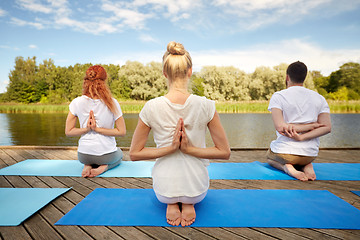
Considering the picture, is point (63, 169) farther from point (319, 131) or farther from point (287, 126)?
point (319, 131)

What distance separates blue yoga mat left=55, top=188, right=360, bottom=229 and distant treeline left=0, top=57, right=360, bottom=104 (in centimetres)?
2437

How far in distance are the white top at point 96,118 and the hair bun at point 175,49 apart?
131 cm

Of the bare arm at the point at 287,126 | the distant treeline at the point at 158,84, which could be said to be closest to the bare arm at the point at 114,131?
the bare arm at the point at 287,126

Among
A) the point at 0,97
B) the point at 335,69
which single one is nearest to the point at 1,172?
the point at 0,97

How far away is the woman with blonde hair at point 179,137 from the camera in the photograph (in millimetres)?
1348

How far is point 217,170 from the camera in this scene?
257 centimetres

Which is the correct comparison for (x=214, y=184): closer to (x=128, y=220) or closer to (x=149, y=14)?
(x=128, y=220)

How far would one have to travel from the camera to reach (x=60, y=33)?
5059 centimetres

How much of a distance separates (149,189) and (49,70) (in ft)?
121

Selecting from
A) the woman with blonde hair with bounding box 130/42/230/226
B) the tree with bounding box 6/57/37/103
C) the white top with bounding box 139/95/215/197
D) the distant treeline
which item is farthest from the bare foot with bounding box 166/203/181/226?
the tree with bounding box 6/57/37/103

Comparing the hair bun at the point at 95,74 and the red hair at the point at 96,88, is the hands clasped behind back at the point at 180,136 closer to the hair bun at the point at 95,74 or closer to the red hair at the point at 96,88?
the red hair at the point at 96,88

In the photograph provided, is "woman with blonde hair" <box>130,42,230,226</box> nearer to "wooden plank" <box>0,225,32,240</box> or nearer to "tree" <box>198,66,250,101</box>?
"wooden plank" <box>0,225,32,240</box>

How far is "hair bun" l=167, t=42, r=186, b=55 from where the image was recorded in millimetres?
1331

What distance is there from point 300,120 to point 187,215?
1608mm
